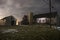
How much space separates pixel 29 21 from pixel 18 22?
18.5 feet

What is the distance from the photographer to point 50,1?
3231cm

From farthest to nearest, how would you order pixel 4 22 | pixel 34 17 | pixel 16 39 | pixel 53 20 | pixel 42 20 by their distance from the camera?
pixel 34 17, pixel 42 20, pixel 53 20, pixel 4 22, pixel 16 39

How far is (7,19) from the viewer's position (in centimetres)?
4738

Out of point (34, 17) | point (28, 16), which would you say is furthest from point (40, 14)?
point (28, 16)

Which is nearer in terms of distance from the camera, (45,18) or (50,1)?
(50,1)

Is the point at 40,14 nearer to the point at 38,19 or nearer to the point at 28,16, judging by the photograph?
the point at 38,19

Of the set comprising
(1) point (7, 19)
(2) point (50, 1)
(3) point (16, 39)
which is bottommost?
(3) point (16, 39)

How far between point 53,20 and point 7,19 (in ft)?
76.1

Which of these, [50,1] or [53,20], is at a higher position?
[50,1]

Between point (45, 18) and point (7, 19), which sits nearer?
point (7, 19)

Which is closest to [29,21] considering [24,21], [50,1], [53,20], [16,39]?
[24,21]

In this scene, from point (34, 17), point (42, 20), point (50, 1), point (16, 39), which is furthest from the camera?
point (34, 17)

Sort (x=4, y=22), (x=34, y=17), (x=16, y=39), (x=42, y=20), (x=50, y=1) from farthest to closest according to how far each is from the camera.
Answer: (x=34, y=17) < (x=42, y=20) < (x=4, y=22) < (x=50, y=1) < (x=16, y=39)

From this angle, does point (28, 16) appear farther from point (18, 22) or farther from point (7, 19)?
point (7, 19)
